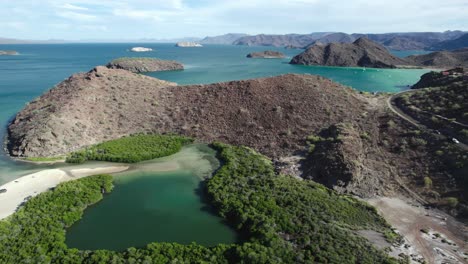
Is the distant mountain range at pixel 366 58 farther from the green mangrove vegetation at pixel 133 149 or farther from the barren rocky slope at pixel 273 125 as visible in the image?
the green mangrove vegetation at pixel 133 149

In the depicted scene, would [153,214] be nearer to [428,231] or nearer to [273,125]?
[428,231]

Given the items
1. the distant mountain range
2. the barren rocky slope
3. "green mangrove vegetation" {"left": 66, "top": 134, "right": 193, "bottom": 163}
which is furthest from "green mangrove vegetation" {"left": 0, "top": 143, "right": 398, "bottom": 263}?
the distant mountain range

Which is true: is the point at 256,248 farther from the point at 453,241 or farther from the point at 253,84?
the point at 253,84

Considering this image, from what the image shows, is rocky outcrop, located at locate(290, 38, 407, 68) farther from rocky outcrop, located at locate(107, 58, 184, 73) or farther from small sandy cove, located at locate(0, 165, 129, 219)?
small sandy cove, located at locate(0, 165, 129, 219)

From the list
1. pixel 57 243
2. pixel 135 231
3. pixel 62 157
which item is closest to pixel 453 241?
pixel 135 231

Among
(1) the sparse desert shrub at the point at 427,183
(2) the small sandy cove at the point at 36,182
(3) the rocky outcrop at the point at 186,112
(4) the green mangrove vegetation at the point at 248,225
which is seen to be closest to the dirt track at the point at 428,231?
(4) the green mangrove vegetation at the point at 248,225
